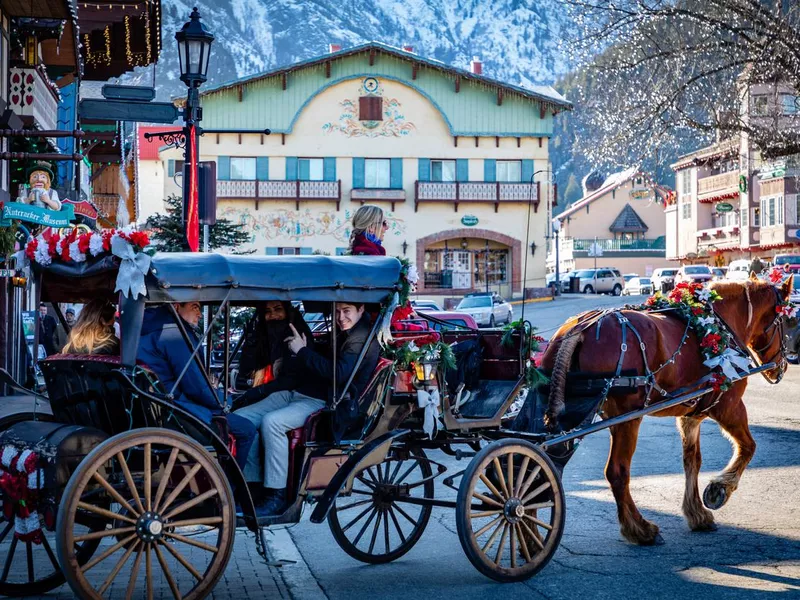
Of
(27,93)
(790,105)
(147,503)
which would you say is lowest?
(147,503)

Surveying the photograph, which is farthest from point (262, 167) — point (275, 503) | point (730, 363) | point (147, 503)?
point (147, 503)

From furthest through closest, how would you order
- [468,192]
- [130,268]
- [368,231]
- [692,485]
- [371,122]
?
[468,192], [371,122], [692,485], [368,231], [130,268]

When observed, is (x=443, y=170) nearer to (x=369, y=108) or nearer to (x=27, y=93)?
(x=369, y=108)

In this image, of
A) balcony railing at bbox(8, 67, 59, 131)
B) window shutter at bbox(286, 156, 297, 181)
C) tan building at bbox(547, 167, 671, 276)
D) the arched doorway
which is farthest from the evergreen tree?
tan building at bbox(547, 167, 671, 276)

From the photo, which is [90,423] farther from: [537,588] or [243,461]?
[537,588]

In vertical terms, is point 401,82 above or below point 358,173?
above

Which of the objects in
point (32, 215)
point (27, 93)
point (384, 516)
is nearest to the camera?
point (384, 516)

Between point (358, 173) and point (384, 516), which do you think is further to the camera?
point (358, 173)

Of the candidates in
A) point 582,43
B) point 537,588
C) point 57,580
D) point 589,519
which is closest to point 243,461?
point 57,580

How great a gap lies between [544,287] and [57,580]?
5566cm

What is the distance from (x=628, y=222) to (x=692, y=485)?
329 feet

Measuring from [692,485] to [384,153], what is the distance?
2040 inches

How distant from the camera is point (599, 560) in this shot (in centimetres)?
840

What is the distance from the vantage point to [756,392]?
70.5 ft
